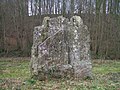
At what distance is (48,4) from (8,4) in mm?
5075

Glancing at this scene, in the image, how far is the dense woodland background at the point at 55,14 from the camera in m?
36.3

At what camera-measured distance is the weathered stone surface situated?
13.8 meters

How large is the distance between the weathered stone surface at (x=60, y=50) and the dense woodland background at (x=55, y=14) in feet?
68.5

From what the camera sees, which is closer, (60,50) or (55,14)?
(60,50)

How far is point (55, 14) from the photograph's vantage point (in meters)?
40.1

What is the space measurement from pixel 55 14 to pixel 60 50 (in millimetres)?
26464

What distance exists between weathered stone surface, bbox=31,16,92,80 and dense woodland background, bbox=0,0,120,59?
20.9 metres

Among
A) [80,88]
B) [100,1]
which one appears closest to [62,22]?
[80,88]

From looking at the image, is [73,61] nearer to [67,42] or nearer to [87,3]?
[67,42]

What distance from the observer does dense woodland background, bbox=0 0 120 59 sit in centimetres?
3634

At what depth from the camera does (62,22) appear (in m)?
14.4

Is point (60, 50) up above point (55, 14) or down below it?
below

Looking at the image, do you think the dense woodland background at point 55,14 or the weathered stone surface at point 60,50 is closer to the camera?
the weathered stone surface at point 60,50

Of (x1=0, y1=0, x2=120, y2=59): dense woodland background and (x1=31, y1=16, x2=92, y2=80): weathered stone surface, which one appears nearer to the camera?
(x1=31, y1=16, x2=92, y2=80): weathered stone surface
